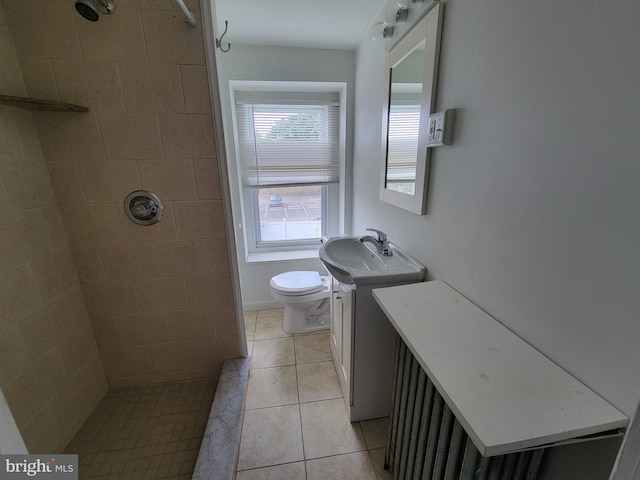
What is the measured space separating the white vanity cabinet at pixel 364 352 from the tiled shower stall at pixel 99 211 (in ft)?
2.55

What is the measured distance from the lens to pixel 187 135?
54.7 inches

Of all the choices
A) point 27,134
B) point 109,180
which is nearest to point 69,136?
point 27,134

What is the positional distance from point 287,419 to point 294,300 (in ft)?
2.56

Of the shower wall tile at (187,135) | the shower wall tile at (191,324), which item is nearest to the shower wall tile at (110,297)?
the shower wall tile at (191,324)

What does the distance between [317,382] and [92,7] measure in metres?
2.13

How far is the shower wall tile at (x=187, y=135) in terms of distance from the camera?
53.6 inches

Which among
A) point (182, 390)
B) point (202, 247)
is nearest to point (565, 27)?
point (202, 247)

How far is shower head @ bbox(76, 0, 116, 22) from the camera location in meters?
0.97

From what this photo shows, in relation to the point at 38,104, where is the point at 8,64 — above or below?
above

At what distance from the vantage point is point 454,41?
989 mm

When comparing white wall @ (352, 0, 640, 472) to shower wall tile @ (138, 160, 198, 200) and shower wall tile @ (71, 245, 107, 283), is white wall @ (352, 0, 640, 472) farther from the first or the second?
shower wall tile @ (71, 245, 107, 283)

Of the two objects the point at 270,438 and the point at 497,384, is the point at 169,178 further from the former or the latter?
the point at 497,384

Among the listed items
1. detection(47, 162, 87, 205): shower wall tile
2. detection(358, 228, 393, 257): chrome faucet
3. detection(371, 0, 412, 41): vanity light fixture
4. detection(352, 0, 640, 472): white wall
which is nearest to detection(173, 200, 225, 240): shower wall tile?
detection(47, 162, 87, 205): shower wall tile

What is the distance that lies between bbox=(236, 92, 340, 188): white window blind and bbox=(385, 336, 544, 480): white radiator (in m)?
1.95
